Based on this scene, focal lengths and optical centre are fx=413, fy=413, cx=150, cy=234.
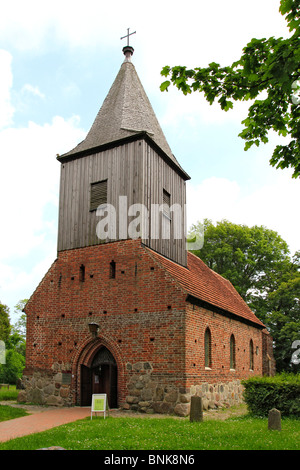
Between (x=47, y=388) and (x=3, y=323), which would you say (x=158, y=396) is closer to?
(x=47, y=388)

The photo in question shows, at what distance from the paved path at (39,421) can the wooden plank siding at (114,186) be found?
20.0 ft

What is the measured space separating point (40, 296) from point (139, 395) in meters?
6.11

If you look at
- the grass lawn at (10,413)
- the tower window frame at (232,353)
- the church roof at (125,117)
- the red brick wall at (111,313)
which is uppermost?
the church roof at (125,117)

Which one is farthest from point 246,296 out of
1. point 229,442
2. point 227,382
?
point 229,442

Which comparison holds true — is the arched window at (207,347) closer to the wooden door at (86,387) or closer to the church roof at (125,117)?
the wooden door at (86,387)

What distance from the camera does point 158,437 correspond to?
870 centimetres

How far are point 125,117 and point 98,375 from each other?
34.1ft

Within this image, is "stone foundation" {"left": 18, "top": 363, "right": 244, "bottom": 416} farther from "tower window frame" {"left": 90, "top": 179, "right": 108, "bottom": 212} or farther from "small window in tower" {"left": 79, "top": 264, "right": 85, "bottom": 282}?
"tower window frame" {"left": 90, "top": 179, "right": 108, "bottom": 212}

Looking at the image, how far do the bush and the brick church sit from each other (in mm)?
1711

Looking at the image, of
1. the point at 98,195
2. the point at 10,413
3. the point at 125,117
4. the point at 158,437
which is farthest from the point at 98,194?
the point at 158,437

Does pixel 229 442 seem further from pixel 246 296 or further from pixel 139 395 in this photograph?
pixel 246 296

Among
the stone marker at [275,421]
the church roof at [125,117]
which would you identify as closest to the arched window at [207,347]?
the stone marker at [275,421]

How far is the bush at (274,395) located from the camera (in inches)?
519

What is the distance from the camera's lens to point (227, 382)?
17.3m
